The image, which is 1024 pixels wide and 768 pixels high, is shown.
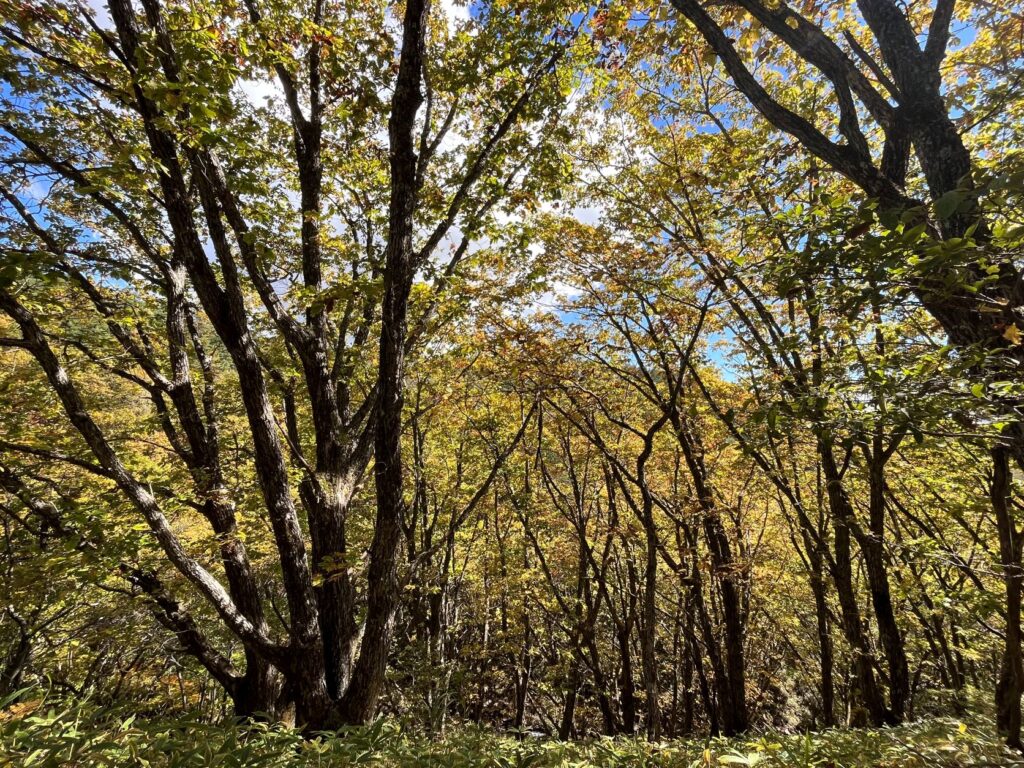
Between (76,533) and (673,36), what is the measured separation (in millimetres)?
8343

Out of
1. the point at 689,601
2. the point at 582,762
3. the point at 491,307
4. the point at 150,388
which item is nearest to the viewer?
the point at 582,762

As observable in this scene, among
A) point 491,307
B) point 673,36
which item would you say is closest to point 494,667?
point 491,307

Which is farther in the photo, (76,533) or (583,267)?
(583,267)

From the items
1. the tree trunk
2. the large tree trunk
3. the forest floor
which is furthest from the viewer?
the large tree trunk

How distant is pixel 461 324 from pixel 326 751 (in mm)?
5965

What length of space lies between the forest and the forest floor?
3 centimetres

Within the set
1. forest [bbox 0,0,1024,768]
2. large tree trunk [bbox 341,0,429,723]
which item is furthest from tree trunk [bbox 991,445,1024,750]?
large tree trunk [bbox 341,0,429,723]

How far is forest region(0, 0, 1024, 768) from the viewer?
2770 millimetres

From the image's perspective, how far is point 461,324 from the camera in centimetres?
777

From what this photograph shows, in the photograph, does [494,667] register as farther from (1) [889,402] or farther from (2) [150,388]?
(1) [889,402]

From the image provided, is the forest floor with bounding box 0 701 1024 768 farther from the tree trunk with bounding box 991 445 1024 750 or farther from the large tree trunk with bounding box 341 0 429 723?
the large tree trunk with bounding box 341 0 429 723

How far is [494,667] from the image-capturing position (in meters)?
16.2

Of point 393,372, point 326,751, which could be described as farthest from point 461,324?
point 326,751

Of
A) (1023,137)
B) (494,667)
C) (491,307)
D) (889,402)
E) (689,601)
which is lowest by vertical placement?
(494,667)
